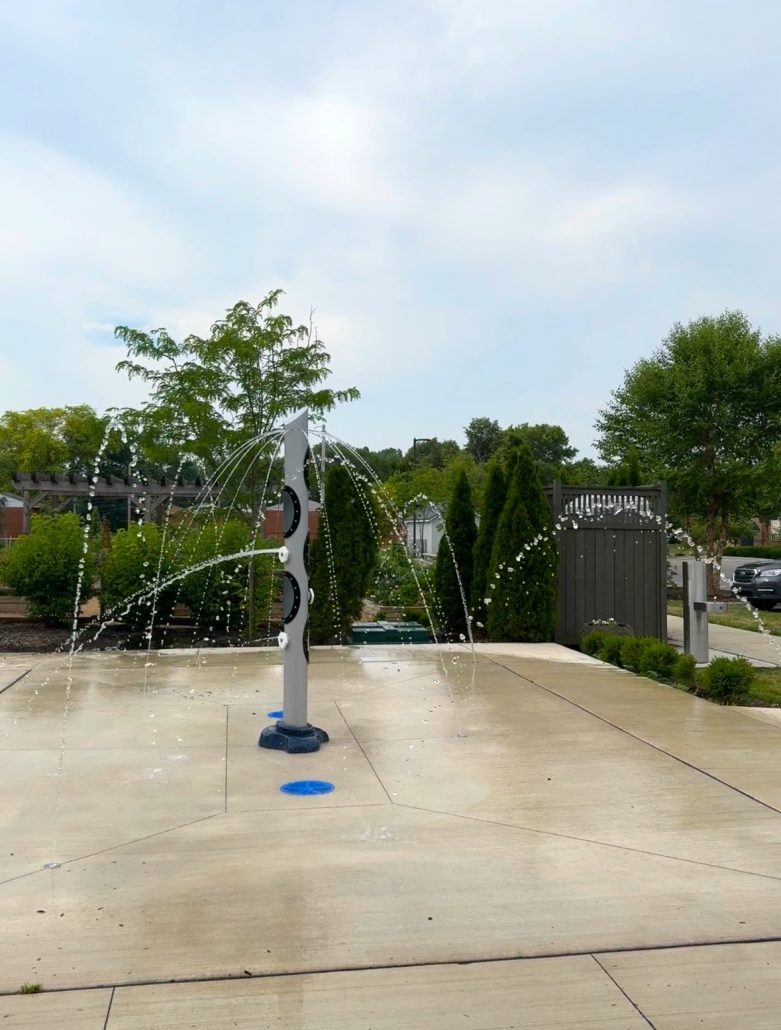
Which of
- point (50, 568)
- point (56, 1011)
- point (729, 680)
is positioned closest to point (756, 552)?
point (50, 568)

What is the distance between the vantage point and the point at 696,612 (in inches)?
381

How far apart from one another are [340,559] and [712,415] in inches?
631

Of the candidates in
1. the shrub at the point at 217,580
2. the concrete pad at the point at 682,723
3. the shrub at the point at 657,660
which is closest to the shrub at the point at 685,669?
the shrub at the point at 657,660

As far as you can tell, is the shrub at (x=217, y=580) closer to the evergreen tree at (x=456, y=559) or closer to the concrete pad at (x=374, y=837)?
the evergreen tree at (x=456, y=559)

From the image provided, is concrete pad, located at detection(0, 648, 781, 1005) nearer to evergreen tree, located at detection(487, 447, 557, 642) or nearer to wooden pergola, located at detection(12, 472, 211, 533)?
evergreen tree, located at detection(487, 447, 557, 642)

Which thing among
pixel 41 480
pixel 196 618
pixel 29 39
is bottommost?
pixel 196 618

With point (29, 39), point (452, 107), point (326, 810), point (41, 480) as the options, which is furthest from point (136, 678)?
point (41, 480)

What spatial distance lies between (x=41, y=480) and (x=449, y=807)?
22987mm

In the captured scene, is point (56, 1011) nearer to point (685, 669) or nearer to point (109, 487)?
point (685, 669)

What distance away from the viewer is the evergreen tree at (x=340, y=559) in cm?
1121

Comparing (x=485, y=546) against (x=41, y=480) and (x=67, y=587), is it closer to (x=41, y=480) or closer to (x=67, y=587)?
(x=67, y=587)

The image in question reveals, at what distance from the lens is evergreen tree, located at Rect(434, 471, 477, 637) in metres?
12.5

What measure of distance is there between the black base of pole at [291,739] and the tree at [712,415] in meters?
20.0

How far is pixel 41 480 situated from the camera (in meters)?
25.1
